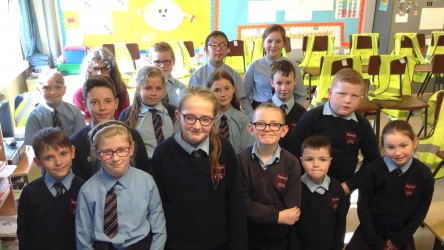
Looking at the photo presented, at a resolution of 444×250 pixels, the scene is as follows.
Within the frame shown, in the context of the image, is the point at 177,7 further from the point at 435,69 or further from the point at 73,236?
the point at 73,236

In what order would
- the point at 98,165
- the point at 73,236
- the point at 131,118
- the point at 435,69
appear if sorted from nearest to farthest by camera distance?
the point at 73,236 < the point at 98,165 < the point at 131,118 < the point at 435,69

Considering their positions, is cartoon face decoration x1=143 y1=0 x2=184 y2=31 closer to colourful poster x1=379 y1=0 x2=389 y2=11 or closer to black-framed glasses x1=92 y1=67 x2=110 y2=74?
colourful poster x1=379 y1=0 x2=389 y2=11

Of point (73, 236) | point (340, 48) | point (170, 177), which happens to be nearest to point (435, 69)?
point (340, 48)

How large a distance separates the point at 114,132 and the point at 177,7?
501 centimetres

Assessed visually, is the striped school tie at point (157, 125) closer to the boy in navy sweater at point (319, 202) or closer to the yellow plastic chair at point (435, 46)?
the boy in navy sweater at point (319, 202)

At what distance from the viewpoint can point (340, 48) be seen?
7.04 m

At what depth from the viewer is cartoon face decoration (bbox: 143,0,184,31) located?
245 inches

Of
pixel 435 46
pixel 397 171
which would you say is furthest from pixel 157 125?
pixel 435 46

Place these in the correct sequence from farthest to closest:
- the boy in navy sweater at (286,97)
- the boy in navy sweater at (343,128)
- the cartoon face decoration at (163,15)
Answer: the cartoon face decoration at (163,15) → the boy in navy sweater at (286,97) → the boy in navy sweater at (343,128)

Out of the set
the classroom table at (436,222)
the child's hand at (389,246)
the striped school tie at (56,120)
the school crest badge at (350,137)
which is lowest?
the child's hand at (389,246)

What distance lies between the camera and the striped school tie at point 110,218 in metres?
1.64

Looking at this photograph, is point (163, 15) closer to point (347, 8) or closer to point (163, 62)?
point (347, 8)

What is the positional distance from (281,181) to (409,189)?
758 mm

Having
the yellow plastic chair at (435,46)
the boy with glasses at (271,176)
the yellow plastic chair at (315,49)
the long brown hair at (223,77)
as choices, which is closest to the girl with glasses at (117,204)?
the boy with glasses at (271,176)
